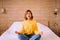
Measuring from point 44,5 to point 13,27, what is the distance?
3.47 feet

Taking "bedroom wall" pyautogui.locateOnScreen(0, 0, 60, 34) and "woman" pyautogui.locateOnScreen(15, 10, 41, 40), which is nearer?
"woman" pyautogui.locateOnScreen(15, 10, 41, 40)

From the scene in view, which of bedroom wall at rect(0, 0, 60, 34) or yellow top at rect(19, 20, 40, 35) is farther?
bedroom wall at rect(0, 0, 60, 34)

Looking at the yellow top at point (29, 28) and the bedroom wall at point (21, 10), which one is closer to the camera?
the yellow top at point (29, 28)

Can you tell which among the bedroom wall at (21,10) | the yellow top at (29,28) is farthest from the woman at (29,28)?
the bedroom wall at (21,10)

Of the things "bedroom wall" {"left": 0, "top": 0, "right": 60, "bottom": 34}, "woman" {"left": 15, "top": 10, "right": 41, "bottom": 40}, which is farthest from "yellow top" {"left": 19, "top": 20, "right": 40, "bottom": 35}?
"bedroom wall" {"left": 0, "top": 0, "right": 60, "bottom": 34}

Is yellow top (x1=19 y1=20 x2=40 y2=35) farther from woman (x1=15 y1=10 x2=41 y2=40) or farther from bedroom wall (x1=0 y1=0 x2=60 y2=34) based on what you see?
bedroom wall (x1=0 y1=0 x2=60 y2=34)

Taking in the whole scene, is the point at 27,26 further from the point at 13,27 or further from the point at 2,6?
the point at 2,6

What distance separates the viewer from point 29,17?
3.36 m

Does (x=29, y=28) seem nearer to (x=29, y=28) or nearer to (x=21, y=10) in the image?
(x=29, y=28)

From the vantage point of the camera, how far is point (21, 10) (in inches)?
176

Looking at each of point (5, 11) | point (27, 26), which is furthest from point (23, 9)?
point (27, 26)

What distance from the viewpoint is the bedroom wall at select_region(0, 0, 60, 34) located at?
4.45m

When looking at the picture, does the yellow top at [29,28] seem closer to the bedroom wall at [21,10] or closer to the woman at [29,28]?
the woman at [29,28]

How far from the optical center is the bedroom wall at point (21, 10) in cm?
445
